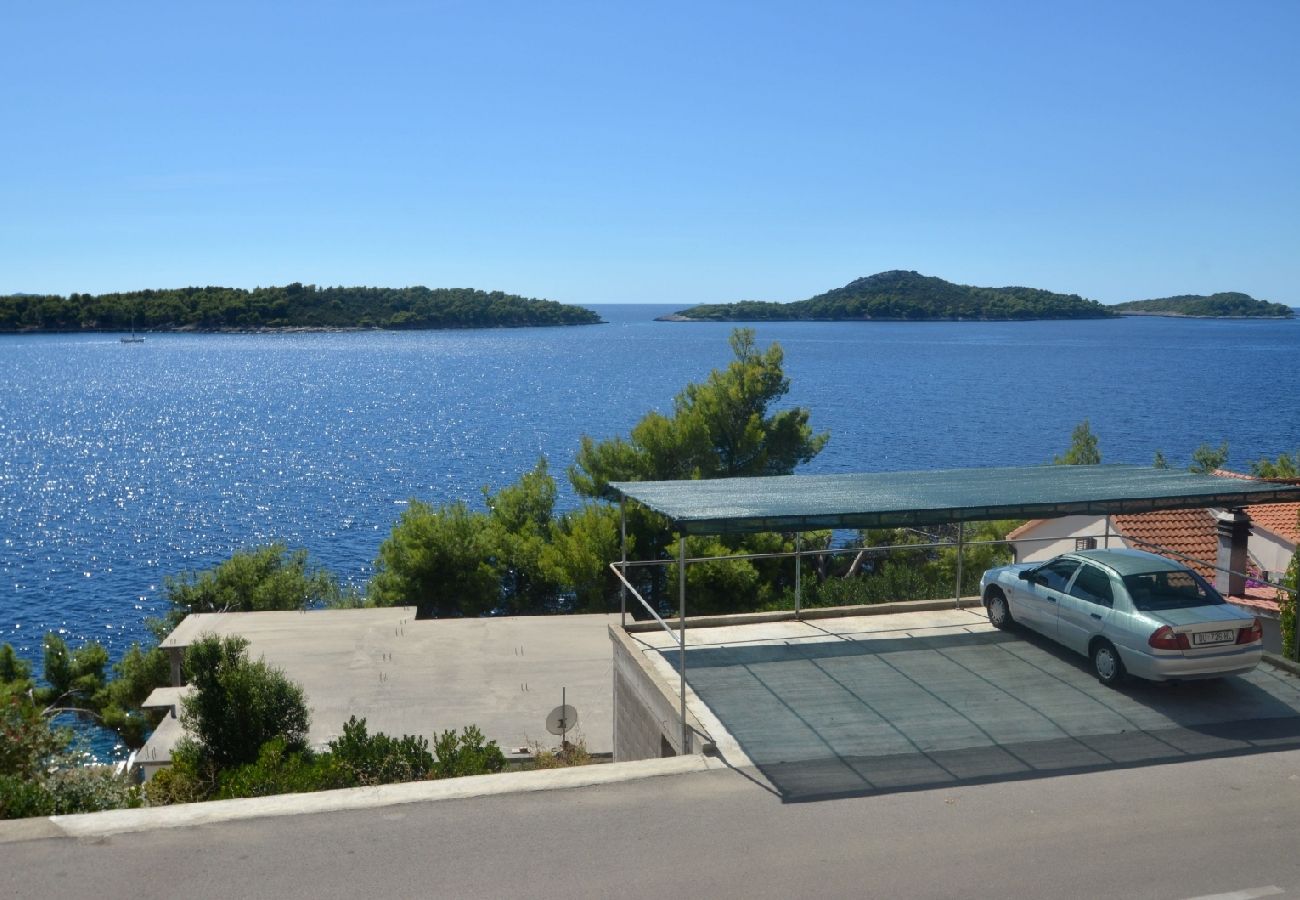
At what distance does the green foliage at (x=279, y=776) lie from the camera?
9.67 metres

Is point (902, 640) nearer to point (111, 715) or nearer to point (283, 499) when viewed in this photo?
point (111, 715)

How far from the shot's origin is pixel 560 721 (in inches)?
543

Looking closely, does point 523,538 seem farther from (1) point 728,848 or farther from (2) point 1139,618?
(1) point 728,848

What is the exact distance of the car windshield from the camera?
37.3 ft

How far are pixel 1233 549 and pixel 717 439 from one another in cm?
2044

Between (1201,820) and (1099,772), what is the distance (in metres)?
1.06

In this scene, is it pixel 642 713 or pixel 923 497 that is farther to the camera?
pixel 923 497

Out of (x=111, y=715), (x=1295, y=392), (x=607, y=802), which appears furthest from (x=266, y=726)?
(x=1295, y=392)

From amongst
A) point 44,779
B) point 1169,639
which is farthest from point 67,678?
point 1169,639

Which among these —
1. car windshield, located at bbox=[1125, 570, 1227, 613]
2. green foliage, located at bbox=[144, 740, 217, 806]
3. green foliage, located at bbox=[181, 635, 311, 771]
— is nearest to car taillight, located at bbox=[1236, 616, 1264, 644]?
car windshield, located at bbox=[1125, 570, 1227, 613]

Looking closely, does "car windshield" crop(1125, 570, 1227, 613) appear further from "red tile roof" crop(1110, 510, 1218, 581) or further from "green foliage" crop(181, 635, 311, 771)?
"red tile roof" crop(1110, 510, 1218, 581)

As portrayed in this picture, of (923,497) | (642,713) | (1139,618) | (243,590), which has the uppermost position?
(923,497)

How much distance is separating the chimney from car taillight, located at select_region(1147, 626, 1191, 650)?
4508mm

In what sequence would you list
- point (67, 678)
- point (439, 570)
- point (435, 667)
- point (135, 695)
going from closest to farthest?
point (435, 667) → point (135, 695) → point (67, 678) → point (439, 570)
